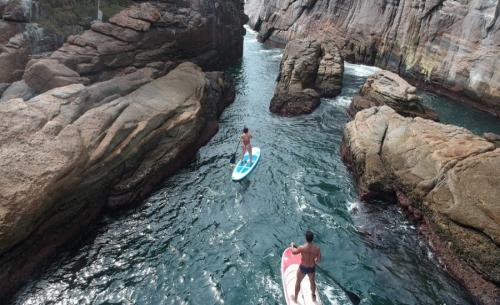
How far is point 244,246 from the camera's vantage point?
680 inches

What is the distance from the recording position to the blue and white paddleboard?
873 inches

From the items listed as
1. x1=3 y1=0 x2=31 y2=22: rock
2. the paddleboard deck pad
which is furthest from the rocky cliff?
the paddleboard deck pad

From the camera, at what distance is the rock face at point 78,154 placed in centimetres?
1484

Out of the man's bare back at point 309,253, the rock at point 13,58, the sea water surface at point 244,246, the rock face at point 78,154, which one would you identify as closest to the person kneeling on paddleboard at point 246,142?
the sea water surface at point 244,246

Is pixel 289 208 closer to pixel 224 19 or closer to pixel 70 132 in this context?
pixel 70 132

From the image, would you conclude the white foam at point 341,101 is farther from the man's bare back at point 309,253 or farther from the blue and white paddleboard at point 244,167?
the man's bare back at point 309,253

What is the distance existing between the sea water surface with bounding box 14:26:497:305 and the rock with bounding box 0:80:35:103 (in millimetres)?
8727

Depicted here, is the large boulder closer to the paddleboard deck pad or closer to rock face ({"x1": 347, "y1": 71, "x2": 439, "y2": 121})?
the paddleboard deck pad

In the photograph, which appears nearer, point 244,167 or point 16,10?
point 244,167

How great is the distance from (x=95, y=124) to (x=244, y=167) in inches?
340

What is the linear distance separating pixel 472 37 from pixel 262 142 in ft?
74.5

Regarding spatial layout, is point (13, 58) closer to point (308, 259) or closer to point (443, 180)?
point (308, 259)

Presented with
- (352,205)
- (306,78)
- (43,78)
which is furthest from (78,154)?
(306,78)

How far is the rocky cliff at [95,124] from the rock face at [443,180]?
35.9 feet
